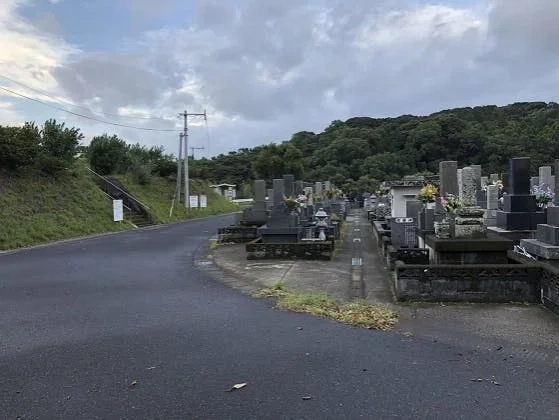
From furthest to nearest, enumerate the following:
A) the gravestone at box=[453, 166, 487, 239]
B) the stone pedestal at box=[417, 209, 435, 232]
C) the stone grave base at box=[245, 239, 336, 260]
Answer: the stone grave base at box=[245, 239, 336, 260]
the stone pedestal at box=[417, 209, 435, 232]
the gravestone at box=[453, 166, 487, 239]

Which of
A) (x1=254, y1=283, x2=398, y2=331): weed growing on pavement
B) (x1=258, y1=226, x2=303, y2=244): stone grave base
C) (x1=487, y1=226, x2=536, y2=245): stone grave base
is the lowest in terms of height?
(x1=254, y1=283, x2=398, y2=331): weed growing on pavement

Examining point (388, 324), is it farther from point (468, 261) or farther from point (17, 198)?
point (17, 198)

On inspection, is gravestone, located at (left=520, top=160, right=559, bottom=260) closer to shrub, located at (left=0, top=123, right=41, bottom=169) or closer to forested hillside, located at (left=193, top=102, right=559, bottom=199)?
shrub, located at (left=0, top=123, right=41, bottom=169)

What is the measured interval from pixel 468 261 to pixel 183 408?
6.09 meters

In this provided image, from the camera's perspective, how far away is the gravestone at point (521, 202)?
1025cm

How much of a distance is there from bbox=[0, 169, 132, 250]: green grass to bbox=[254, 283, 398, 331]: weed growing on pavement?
13.9 meters

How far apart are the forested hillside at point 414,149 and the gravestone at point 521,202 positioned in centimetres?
3707

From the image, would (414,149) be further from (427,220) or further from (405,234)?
(427,220)

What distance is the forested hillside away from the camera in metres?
48.3

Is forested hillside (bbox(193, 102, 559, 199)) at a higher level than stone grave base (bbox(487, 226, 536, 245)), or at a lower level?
higher

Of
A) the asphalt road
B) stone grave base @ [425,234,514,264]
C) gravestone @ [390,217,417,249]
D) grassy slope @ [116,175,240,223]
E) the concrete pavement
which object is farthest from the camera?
grassy slope @ [116,175,240,223]

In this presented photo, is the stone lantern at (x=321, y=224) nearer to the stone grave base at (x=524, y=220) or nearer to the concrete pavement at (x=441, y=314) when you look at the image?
the concrete pavement at (x=441, y=314)

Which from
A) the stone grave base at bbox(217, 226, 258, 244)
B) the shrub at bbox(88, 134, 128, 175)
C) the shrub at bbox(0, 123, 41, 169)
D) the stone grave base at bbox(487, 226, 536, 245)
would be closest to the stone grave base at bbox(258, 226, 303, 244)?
the stone grave base at bbox(217, 226, 258, 244)

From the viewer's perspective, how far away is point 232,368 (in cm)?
460
